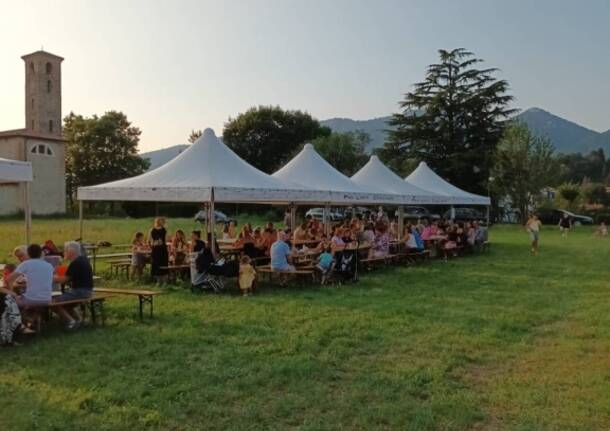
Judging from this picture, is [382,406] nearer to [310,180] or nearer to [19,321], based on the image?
[19,321]

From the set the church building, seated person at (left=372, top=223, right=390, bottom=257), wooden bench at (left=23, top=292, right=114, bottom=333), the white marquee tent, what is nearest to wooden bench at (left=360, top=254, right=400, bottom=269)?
seated person at (left=372, top=223, right=390, bottom=257)

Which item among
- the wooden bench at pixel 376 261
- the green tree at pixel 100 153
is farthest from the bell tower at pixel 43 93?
the wooden bench at pixel 376 261

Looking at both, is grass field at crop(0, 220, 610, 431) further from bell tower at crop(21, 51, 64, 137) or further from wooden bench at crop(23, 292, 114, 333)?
bell tower at crop(21, 51, 64, 137)

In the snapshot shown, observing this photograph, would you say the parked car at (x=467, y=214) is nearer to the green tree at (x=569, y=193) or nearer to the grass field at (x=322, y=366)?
the green tree at (x=569, y=193)

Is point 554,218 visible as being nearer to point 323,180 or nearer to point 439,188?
point 439,188

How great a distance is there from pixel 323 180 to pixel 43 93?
153 feet

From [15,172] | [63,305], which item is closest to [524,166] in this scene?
[15,172]

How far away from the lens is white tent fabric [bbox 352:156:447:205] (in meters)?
20.5

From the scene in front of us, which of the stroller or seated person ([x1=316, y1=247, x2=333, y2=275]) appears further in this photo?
the stroller

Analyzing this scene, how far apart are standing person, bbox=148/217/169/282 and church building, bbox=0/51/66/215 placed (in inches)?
1349

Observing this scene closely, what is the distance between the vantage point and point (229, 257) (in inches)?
580

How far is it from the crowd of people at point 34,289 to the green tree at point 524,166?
3661cm

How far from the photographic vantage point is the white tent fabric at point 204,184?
12234 millimetres

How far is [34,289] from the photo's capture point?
7.56m
